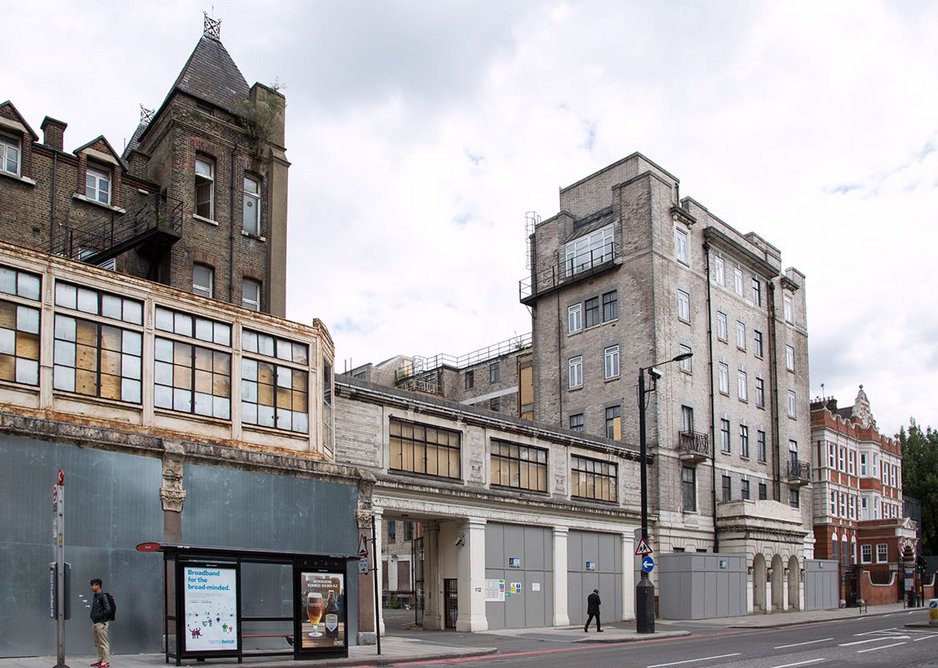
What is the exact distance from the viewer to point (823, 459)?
60.3 meters

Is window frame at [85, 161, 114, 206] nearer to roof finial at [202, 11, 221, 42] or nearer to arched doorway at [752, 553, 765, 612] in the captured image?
roof finial at [202, 11, 221, 42]

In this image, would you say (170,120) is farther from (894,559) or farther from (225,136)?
(894,559)

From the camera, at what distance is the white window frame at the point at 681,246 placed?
46.5 metres

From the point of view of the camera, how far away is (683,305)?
152ft

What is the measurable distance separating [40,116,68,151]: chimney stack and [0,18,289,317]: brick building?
35 mm

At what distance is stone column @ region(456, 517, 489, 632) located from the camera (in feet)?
106

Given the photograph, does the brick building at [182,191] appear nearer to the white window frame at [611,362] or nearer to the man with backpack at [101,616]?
the man with backpack at [101,616]

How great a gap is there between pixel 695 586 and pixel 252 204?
23.8 meters

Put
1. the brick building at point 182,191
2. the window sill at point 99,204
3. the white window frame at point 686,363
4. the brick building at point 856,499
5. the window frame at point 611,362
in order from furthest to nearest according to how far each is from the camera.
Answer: the brick building at point 856,499 → the white window frame at point 686,363 → the window frame at point 611,362 → the window sill at point 99,204 → the brick building at point 182,191

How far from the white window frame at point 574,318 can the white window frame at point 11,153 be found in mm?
28784

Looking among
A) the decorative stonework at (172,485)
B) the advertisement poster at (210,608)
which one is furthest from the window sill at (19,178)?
the advertisement poster at (210,608)

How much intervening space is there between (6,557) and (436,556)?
713 inches

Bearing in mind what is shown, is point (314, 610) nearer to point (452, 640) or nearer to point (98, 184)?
point (452, 640)

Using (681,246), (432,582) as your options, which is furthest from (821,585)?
(432,582)
